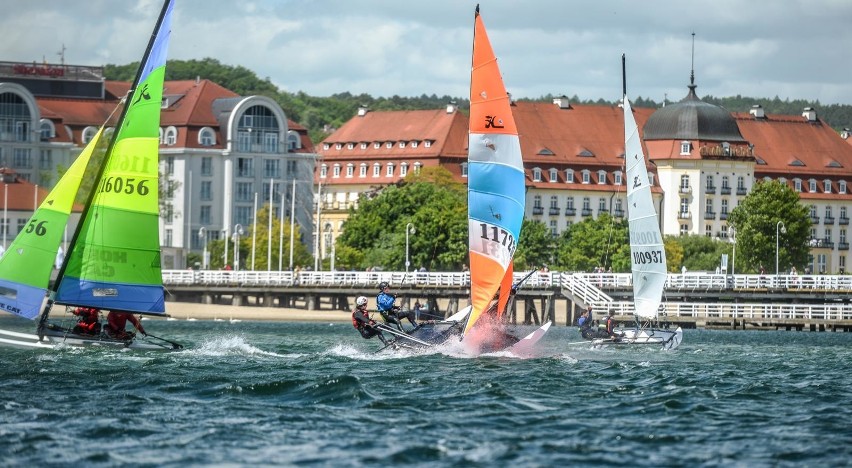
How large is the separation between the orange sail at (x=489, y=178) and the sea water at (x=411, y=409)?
2.39 m

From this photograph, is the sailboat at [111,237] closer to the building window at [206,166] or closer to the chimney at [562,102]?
the building window at [206,166]

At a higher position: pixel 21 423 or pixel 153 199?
pixel 153 199

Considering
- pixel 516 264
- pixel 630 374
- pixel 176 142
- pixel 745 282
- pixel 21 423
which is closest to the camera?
pixel 21 423

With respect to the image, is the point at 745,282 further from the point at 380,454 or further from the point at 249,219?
the point at 380,454

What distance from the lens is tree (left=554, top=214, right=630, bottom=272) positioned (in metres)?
116

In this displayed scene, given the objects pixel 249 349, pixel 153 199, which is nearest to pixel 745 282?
pixel 249 349

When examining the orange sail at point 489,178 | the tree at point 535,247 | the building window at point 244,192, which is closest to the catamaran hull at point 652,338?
the orange sail at point 489,178

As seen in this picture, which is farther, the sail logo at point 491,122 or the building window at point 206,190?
the building window at point 206,190

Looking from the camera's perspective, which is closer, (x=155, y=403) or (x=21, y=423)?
(x=21, y=423)

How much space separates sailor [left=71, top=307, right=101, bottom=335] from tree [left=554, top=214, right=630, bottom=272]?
2770 inches

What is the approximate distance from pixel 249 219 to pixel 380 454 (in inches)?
4408

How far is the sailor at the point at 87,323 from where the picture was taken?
45812 mm

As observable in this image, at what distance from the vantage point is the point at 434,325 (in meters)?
48.5

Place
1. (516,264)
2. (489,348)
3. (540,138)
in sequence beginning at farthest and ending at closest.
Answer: (540,138)
(516,264)
(489,348)
